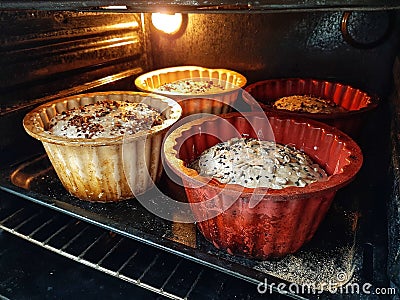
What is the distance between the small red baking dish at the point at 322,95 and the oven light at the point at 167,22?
59 cm

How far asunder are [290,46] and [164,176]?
3.06 ft

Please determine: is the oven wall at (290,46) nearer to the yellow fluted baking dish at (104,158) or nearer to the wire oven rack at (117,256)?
the yellow fluted baking dish at (104,158)

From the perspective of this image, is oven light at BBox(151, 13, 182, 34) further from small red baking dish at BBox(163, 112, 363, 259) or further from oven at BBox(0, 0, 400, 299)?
small red baking dish at BBox(163, 112, 363, 259)

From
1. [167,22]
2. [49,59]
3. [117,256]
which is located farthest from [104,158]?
[167,22]

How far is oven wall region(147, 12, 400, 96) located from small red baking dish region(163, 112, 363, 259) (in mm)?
604

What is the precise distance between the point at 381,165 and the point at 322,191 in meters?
0.76

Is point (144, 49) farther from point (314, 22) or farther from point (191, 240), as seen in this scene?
point (191, 240)

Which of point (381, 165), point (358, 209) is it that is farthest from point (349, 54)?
point (358, 209)

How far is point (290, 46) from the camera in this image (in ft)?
5.80

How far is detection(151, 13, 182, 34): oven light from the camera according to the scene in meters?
1.91

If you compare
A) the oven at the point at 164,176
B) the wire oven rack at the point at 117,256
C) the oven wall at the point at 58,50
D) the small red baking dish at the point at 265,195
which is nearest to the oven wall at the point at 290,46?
the oven at the point at 164,176

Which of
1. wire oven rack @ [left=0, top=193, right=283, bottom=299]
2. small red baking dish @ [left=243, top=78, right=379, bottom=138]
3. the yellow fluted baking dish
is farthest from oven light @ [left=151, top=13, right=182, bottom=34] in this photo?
wire oven rack @ [left=0, top=193, right=283, bottom=299]

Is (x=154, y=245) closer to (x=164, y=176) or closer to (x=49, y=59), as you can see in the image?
(x=164, y=176)

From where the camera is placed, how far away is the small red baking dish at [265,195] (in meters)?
0.90
